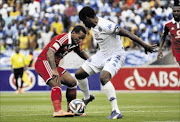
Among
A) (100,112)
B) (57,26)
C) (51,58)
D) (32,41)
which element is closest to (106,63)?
(51,58)

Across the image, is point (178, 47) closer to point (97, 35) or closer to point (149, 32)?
point (97, 35)

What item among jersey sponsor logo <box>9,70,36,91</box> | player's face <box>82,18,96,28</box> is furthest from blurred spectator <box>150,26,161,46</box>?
player's face <box>82,18,96,28</box>

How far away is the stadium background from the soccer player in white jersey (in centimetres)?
1238

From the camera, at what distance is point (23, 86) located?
82.6 ft

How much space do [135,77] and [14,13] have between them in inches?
403

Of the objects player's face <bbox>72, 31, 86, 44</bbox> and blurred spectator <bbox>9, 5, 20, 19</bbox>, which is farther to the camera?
blurred spectator <bbox>9, 5, 20, 19</bbox>

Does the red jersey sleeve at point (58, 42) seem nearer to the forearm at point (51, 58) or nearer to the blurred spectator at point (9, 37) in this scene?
the forearm at point (51, 58)

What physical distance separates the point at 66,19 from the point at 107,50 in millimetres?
17256

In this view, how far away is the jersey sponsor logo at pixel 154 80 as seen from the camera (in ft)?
74.5

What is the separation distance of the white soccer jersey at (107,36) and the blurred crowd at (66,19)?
42.5 feet

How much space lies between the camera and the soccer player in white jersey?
398 inches

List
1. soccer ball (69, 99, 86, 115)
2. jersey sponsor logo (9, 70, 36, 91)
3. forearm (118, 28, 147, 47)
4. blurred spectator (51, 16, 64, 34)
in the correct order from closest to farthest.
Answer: forearm (118, 28, 147, 47), soccer ball (69, 99, 86, 115), jersey sponsor logo (9, 70, 36, 91), blurred spectator (51, 16, 64, 34)

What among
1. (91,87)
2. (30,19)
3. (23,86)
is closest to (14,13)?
(30,19)

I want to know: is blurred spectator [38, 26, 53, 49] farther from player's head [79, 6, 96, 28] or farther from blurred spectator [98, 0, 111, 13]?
player's head [79, 6, 96, 28]
